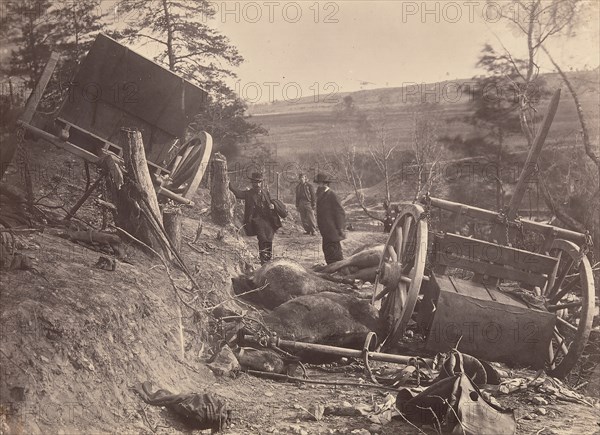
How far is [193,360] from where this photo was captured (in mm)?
4969

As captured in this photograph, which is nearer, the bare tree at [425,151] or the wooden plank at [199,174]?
the wooden plank at [199,174]

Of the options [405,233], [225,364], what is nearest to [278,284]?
[405,233]

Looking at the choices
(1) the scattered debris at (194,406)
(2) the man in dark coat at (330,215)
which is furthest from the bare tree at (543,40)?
(1) the scattered debris at (194,406)

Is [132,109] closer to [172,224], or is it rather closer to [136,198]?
[172,224]

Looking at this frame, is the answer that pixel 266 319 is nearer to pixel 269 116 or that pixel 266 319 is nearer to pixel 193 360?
pixel 193 360

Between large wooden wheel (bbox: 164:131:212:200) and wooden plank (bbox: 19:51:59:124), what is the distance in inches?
75.9

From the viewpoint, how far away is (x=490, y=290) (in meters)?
6.32

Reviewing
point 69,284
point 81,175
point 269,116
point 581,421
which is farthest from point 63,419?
point 269,116

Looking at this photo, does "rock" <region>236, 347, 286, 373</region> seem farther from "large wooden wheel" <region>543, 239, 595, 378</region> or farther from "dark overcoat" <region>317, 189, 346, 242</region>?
"dark overcoat" <region>317, 189, 346, 242</region>

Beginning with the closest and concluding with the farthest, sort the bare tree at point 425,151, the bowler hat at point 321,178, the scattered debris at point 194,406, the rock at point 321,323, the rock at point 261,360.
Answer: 1. the scattered debris at point 194,406
2. the rock at point 261,360
3. the rock at point 321,323
4. the bowler hat at point 321,178
5. the bare tree at point 425,151

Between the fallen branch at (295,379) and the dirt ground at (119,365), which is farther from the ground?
the dirt ground at (119,365)

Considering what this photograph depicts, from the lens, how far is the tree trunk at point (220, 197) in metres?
10.9

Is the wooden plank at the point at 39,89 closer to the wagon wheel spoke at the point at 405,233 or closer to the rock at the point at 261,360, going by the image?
the rock at the point at 261,360

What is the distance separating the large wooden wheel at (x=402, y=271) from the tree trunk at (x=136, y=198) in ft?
8.25
